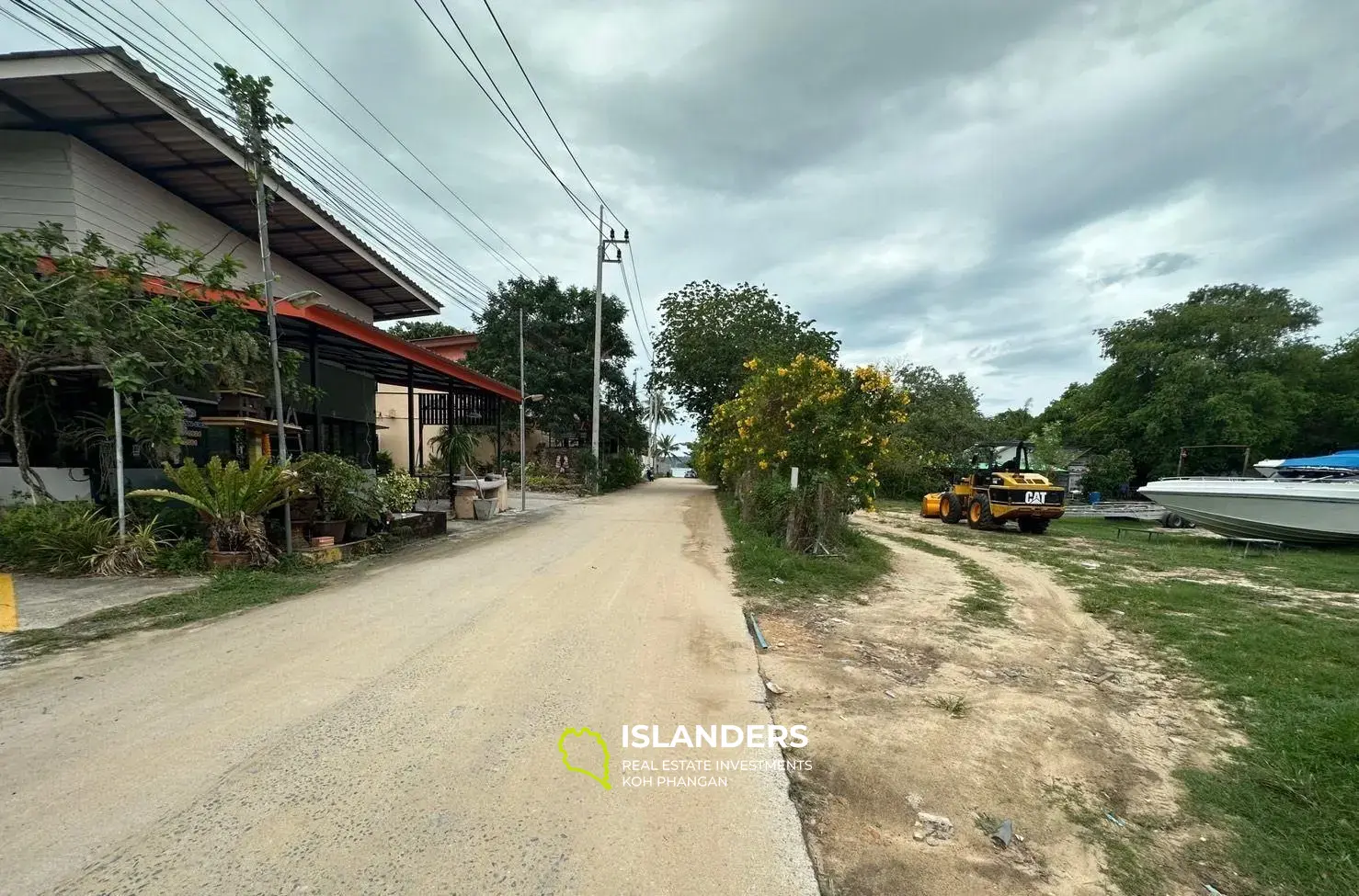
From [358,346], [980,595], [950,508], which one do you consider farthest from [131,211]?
[950,508]

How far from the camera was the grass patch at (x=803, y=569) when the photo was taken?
6.63 meters

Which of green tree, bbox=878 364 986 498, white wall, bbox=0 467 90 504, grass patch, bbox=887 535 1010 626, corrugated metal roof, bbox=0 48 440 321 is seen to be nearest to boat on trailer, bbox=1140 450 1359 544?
grass patch, bbox=887 535 1010 626

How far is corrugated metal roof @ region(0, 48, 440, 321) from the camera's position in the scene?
7.18m

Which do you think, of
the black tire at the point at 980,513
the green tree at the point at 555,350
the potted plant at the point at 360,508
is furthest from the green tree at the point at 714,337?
the potted plant at the point at 360,508

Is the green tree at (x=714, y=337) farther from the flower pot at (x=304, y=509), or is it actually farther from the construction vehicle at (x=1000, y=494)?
the flower pot at (x=304, y=509)

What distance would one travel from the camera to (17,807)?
2338 mm

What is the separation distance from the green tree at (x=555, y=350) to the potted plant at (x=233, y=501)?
54.5ft

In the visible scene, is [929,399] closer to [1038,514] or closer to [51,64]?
[1038,514]

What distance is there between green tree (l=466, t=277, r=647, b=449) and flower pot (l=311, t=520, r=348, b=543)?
51.3 feet

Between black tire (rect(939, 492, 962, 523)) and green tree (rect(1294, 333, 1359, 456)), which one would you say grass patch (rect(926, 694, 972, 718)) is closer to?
black tire (rect(939, 492, 962, 523))

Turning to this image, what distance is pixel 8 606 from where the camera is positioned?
519 cm

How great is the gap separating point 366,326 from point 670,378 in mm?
19716

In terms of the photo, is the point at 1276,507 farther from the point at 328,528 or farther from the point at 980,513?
the point at 328,528

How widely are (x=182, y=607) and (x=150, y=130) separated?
761cm
